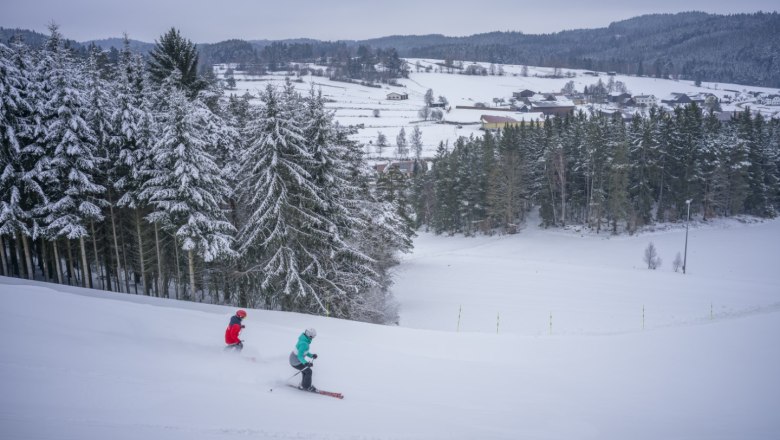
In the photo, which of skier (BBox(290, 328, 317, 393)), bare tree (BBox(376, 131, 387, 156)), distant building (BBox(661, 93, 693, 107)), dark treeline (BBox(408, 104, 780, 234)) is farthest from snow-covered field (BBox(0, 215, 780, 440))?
distant building (BBox(661, 93, 693, 107))

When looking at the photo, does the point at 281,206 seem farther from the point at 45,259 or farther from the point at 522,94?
the point at 522,94

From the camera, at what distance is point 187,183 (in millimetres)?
19422

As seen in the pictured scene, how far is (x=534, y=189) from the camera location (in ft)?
207

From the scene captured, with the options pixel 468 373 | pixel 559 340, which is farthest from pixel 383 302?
pixel 468 373

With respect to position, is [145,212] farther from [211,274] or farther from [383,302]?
[383,302]

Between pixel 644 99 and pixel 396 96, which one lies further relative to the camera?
pixel 644 99

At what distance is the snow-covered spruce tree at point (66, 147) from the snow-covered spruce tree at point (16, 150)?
73 cm

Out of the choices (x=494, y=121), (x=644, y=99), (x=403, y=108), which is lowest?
(x=494, y=121)

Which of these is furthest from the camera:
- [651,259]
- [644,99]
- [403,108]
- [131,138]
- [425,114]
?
[644,99]

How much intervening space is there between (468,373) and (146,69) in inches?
880

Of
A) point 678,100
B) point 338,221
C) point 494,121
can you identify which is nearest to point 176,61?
point 338,221

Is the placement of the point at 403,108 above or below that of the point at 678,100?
below

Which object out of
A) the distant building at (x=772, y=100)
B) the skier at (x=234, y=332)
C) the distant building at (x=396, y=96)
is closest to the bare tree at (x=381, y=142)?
the distant building at (x=396, y=96)

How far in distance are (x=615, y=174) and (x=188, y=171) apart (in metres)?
47.4
